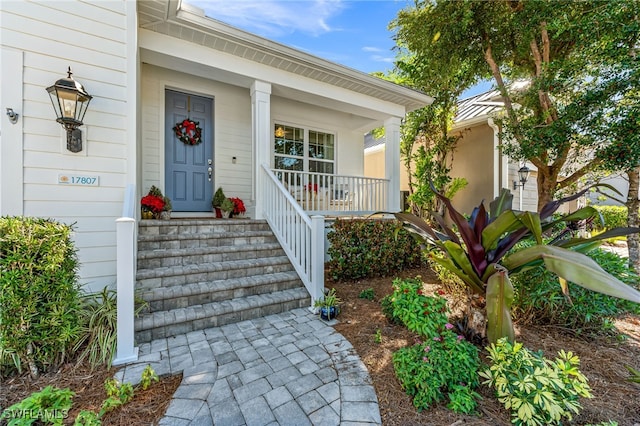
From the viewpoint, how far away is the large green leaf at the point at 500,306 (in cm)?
185

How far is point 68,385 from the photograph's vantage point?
1.95 m

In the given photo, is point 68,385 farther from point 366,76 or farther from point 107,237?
point 366,76

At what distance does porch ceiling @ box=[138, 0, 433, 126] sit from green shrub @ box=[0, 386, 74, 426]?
3948 millimetres

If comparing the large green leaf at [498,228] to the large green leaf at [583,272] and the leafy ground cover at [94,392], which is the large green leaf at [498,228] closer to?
the large green leaf at [583,272]

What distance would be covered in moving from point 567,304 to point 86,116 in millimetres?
5265

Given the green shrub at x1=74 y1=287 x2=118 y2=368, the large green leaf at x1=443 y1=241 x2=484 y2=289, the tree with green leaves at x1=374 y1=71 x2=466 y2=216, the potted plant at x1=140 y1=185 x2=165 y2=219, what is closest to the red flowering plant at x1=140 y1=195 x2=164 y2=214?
the potted plant at x1=140 y1=185 x2=165 y2=219

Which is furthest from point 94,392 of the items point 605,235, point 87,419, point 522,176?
point 522,176

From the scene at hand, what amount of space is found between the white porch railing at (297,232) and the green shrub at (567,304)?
1.97 m

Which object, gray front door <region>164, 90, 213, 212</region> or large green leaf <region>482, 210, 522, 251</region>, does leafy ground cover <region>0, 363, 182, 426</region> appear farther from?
gray front door <region>164, 90, 213, 212</region>

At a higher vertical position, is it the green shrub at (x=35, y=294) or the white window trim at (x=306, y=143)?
the white window trim at (x=306, y=143)

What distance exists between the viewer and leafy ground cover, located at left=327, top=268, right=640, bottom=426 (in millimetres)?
1656

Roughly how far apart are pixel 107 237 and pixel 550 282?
464 cm

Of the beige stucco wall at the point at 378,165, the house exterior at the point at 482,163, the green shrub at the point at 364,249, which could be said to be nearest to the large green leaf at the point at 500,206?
the green shrub at the point at 364,249

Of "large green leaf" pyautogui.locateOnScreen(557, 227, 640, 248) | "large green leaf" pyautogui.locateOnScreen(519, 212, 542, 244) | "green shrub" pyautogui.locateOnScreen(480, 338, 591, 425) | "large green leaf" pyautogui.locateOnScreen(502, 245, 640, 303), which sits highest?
"large green leaf" pyautogui.locateOnScreen(519, 212, 542, 244)
